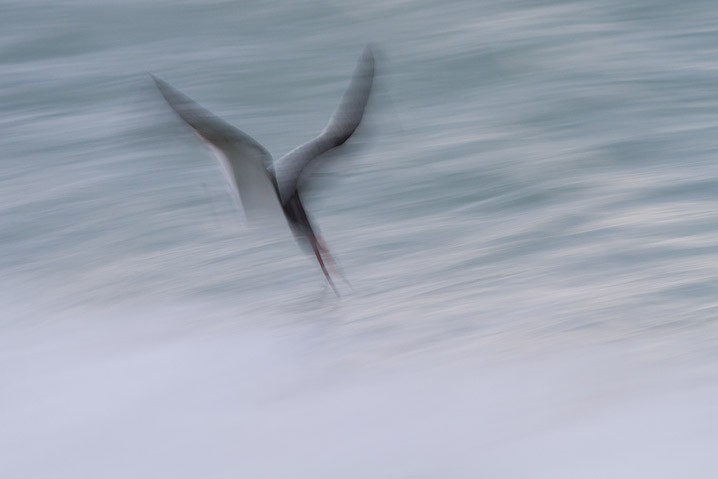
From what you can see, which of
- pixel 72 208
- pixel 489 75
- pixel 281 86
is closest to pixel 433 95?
pixel 489 75

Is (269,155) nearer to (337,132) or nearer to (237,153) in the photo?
(237,153)

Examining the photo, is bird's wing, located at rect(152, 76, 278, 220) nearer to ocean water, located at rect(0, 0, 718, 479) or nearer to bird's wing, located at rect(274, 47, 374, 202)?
bird's wing, located at rect(274, 47, 374, 202)

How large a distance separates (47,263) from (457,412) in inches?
89.8

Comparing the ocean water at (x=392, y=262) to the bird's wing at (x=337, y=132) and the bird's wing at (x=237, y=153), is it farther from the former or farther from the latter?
the bird's wing at (x=237, y=153)

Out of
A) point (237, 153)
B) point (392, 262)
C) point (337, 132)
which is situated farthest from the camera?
point (392, 262)

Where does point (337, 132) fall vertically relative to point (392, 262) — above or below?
above

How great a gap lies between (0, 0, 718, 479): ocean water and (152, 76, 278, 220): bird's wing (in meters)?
0.30

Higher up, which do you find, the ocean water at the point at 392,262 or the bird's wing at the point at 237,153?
the bird's wing at the point at 237,153

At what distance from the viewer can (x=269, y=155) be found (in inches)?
130

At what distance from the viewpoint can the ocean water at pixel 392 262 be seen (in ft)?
10.5

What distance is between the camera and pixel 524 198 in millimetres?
4926

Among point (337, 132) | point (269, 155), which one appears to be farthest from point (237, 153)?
point (337, 132)

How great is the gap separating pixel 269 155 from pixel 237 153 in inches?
4.6

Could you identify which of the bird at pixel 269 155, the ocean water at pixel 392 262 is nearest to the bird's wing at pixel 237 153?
the bird at pixel 269 155
